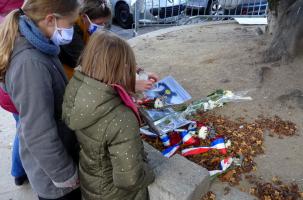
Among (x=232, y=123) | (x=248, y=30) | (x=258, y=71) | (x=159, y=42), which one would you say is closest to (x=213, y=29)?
(x=248, y=30)

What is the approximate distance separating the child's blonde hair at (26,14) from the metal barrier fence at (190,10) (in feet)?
19.6

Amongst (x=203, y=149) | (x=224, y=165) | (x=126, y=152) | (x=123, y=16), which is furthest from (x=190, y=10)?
(x=126, y=152)

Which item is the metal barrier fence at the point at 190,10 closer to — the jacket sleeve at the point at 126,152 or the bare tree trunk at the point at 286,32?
the bare tree trunk at the point at 286,32

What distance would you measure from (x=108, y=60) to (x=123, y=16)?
326 inches

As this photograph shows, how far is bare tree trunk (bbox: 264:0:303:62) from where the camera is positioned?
161 inches

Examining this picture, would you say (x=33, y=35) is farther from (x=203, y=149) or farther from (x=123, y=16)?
(x=123, y=16)

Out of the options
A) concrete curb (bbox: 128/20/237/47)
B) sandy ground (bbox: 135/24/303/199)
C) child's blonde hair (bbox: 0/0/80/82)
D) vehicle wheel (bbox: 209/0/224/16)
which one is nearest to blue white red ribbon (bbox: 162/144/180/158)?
sandy ground (bbox: 135/24/303/199)

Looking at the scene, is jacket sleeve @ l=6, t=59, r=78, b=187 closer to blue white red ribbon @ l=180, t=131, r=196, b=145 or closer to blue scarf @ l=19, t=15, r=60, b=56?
blue scarf @ l=19, t=15, r=60, b=56

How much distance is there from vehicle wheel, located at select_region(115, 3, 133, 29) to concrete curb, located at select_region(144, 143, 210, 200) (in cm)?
756

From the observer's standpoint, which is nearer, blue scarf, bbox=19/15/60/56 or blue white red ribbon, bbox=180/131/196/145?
blue scarf, bbox=19/15/60/56

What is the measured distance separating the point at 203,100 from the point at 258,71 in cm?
96

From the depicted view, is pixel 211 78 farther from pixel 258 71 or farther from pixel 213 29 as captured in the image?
pixel 213 29

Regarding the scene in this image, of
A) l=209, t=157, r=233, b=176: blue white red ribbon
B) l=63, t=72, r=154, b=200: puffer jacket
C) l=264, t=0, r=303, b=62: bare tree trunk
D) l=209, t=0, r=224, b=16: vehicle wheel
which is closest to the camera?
l=63, t=72, r=154, b=200: puffer jacket

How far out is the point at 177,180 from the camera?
212 centimetres
